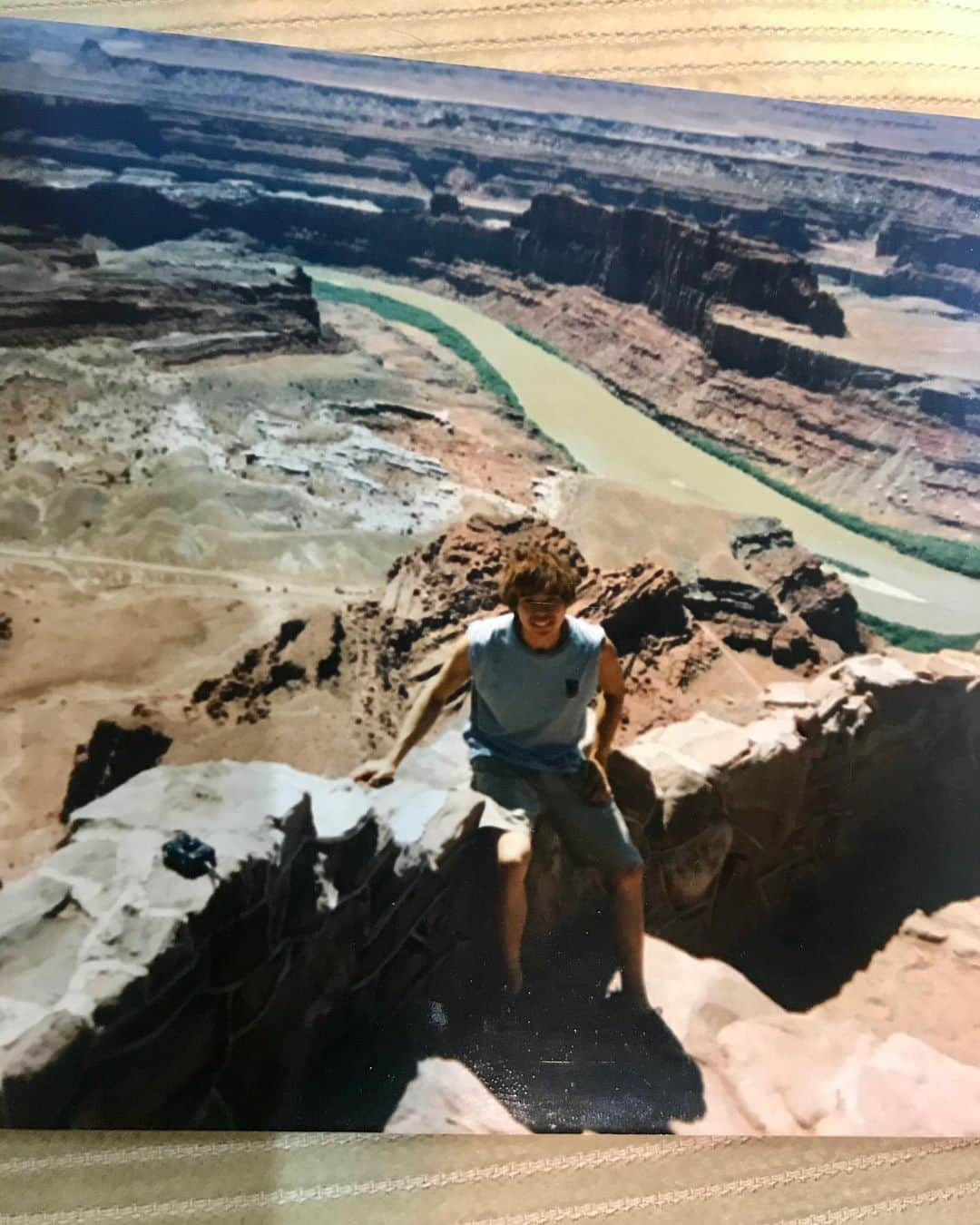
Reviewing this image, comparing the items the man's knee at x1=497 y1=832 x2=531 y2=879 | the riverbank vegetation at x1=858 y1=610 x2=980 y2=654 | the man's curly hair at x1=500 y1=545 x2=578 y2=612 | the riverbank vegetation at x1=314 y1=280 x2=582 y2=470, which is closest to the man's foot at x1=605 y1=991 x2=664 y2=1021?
the man's knee at x1=497 y1=832 x2=531 y2=879

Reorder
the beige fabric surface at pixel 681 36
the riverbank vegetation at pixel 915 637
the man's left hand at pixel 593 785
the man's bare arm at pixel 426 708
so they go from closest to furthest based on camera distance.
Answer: the man's bare arm at pixel 426 708 < the man's left hand at pixel 593 785 < the riverbank vegetation at pixel 915 637 < the beige fabric surface at pixel 681 36

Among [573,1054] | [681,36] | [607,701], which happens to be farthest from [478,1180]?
[681,36]

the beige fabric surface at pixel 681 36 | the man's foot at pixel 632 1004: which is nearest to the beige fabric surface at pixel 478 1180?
the man's foot at pixel 632 1004

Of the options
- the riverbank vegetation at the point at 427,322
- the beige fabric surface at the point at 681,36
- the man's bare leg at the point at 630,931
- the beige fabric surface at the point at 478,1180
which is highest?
the beige fabric surface at the point at 681,36

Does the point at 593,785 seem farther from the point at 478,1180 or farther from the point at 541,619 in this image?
the point at 478,1180

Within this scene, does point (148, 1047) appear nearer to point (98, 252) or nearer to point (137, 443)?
point (137, 443)

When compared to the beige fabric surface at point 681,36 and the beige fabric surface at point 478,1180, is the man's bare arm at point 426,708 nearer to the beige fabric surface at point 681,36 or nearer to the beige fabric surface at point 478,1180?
the beige fabric surface at point 478,1180

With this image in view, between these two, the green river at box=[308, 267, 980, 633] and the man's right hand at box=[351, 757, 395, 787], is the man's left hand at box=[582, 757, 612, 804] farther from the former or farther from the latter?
the green river at box=[308, 267, 980, 633]
